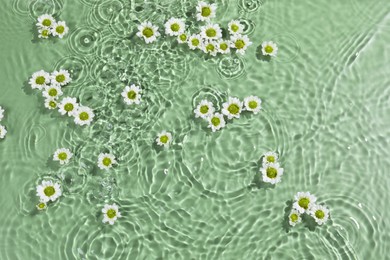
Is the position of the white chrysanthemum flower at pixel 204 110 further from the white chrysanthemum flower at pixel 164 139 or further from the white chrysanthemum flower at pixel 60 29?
the white chrysanthemum flower at pixel 60 29

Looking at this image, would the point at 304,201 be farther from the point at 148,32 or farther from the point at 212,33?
the point at 148,32

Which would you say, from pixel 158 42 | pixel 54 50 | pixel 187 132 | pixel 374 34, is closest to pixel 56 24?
pixel 54 50

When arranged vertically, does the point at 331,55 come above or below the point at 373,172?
above

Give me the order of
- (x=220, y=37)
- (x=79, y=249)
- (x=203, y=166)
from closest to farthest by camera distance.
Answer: (x=79, y=249)
(x=203, y=166)
(x=220, y=37)

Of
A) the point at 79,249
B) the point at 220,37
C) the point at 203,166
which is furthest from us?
the point at 220,37

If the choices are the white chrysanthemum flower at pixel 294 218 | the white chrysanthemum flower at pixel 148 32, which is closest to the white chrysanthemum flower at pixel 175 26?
the white chrysanthemum flower at pixel 148 32

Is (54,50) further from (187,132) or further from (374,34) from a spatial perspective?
(374,34)
